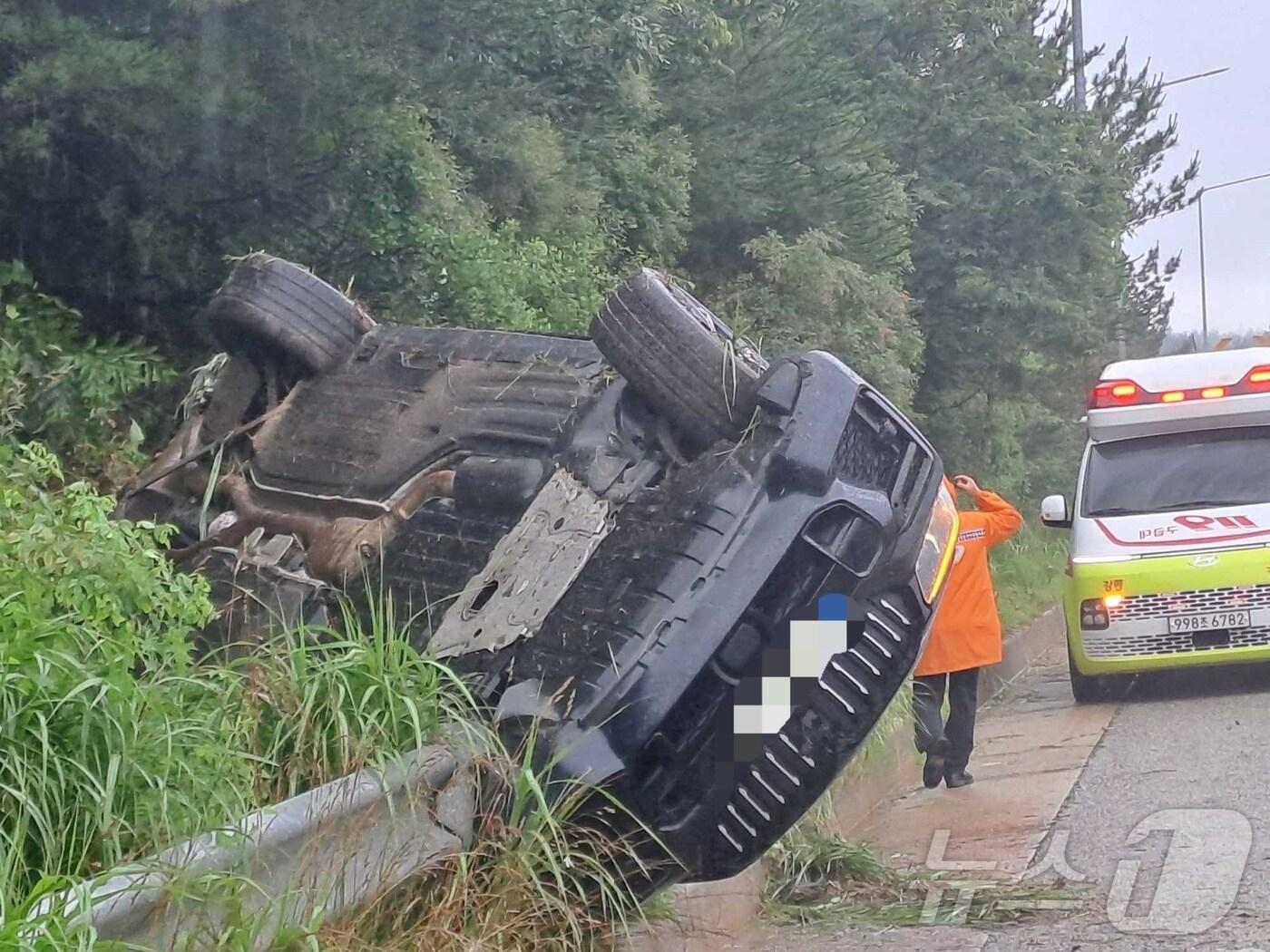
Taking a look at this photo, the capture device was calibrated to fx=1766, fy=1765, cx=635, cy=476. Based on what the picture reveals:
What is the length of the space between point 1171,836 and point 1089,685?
414 centimetres

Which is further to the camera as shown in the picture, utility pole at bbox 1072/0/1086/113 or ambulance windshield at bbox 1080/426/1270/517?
utility pole at bbox 1072/0/1086/113

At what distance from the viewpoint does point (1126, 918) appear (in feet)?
17.4

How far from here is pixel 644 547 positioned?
446cm

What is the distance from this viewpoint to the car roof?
1052 centimetres

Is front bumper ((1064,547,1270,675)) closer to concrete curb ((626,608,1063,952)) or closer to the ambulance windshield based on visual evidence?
the ambulance windshield

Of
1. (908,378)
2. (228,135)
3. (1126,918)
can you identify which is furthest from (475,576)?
(908,378)

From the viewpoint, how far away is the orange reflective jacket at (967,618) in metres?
8.18

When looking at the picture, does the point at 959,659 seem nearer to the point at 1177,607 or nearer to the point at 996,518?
the point at 996,518

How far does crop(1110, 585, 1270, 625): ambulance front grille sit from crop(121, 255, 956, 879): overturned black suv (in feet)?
17.7

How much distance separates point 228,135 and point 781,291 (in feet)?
22.9

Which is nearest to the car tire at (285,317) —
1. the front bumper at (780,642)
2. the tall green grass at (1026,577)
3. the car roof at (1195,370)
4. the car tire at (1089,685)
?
the front bumper at (780,642)
